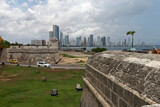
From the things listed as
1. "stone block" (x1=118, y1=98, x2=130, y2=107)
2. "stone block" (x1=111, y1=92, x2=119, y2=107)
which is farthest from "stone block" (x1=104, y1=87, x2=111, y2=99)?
"stone block" (x1=118, y1=98, x2=130, y2=107)

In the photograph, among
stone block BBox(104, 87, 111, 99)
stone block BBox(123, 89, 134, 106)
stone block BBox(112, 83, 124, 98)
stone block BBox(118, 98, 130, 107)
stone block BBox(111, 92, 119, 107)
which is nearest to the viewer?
stone block BBox(123, 89, 134, 106)

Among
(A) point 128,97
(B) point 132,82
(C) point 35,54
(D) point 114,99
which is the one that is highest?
(B) point 132,82

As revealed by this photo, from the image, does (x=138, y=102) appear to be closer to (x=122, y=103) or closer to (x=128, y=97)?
(x=128, y=97)

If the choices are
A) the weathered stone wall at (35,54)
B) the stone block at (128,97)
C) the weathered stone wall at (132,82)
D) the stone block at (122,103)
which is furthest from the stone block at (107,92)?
the weathered stone wall at (35,54)

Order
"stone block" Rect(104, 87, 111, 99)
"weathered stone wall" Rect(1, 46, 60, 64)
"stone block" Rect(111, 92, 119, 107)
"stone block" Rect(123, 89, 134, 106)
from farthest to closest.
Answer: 1. "weathered stone wall" Rect(1, 46, 60, 64)
2. "stone block" Rect(104, 87, 111, 99)
3. "stone block" Rect(111, 92, 119, 107)
4. "stone block" Rect(123, 89, 134, 106)

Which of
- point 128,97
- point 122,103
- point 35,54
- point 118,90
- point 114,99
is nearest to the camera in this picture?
point 128,97

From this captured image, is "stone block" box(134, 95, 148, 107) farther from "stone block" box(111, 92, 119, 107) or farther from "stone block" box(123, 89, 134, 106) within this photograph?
"stone block" box(111, 92, 119, 107)

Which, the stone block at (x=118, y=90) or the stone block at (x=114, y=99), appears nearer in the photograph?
the stone block at (x=118, y=90)

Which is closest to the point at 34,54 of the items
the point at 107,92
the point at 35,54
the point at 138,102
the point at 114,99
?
the point at 35,54

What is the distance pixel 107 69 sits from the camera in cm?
418

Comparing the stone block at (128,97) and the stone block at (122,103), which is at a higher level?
the stone block at (128,97)

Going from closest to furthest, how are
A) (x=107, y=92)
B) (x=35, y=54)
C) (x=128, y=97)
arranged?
(x=128, y=97)
(x=107, y=92)
(x=35, y=54)

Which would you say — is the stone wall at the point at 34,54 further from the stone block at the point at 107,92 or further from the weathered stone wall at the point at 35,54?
the stone block at the point at 107,92

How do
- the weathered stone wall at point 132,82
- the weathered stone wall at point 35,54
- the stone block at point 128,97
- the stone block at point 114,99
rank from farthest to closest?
1. the weathered stone wall at point 35,54
2. the stone block at point 114,99
3. the stone block at point 128,97
4. the weathered stone wall at point 132,82
